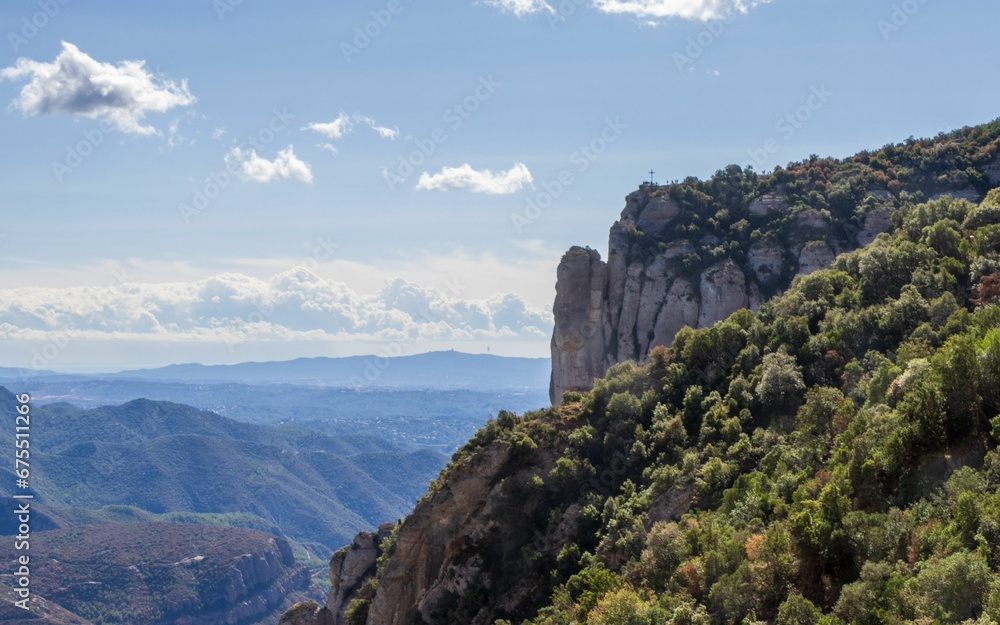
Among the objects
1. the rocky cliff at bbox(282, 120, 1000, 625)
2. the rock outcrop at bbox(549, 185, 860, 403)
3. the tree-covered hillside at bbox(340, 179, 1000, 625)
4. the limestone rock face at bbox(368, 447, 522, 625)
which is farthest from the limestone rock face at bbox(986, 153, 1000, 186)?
the limestone rock face at bbox(368, 447, 522, 625)

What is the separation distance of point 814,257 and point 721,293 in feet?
25.2

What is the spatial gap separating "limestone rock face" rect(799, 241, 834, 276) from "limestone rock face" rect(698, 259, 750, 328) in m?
4.60

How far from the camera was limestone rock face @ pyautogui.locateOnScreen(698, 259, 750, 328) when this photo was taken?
238ft

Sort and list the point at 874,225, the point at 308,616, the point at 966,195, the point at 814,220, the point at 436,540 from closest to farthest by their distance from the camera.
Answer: the point at 436,540 → the point at 308,616 → the point at 874,225 → the point at 966,195 → the point at 814,220

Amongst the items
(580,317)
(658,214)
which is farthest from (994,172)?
(580,317)

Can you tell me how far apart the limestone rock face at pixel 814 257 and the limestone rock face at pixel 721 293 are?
4.60 metres

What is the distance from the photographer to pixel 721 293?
72.9 m

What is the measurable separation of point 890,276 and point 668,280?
24.8m

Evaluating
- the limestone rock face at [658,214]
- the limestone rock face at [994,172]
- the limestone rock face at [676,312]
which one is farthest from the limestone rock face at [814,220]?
the limestone rock face at [994,172]

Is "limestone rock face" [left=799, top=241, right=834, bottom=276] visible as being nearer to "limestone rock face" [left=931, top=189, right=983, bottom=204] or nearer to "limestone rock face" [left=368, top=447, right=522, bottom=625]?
"limestone rock face" [left=931, top=189, right=983, bottom=204]

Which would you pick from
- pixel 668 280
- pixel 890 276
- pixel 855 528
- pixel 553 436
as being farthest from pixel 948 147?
pixel 855 528

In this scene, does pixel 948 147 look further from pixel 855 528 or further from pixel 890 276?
pixel 855 528

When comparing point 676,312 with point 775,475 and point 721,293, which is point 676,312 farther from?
point 775,475

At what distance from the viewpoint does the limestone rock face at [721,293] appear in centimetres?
7244
